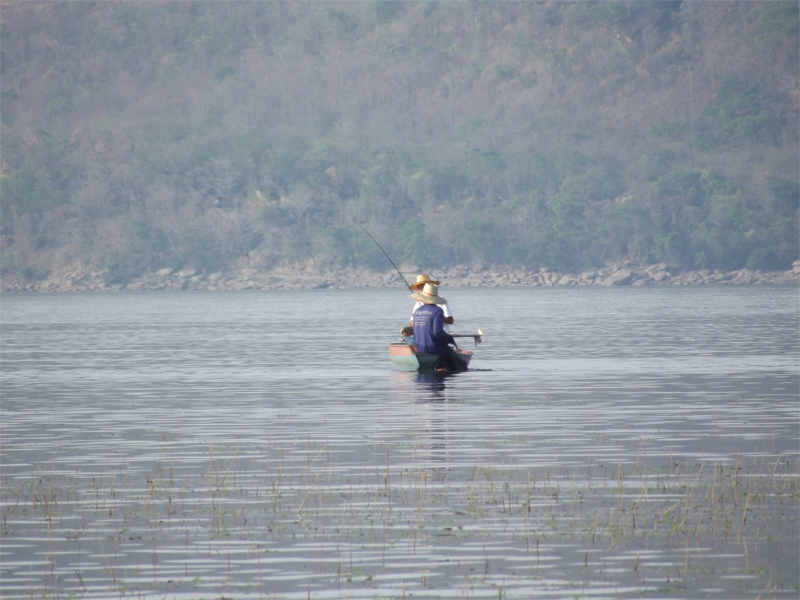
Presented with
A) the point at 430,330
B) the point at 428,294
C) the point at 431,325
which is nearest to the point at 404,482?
the point at 428,294

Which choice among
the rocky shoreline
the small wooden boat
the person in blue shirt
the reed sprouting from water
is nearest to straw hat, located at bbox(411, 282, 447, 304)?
the person in blue shirt

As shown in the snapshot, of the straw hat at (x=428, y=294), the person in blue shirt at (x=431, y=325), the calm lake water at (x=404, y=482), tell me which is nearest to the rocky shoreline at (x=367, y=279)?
the calm lake water at (x=404, y=482)

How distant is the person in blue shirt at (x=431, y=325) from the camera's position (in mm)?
32156

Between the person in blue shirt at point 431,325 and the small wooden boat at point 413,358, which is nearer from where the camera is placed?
the person in blue shirt at point 431,325

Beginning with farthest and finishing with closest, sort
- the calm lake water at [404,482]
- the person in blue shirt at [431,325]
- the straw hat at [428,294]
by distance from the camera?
the person in blue shirt at [431,325]
the straw hat at [428,294]
the calm lake water at [404,482]

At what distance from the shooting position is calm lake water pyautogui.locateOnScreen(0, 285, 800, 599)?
13.5 metres

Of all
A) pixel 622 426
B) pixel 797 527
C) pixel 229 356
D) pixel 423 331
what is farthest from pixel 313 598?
pixel 229 356

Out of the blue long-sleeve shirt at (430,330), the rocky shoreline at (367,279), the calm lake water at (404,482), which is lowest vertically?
the rocky shoreline at (367,279)

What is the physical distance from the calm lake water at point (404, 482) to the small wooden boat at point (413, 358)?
421 mm

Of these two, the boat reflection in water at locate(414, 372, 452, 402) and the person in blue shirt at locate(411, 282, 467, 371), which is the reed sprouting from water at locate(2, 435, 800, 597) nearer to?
the boat reflection in water at locate(414, 372, 452, 402)

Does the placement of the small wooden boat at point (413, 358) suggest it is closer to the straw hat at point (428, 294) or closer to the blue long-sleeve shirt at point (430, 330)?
the blue long-sleeve shirt at point (430, 330)

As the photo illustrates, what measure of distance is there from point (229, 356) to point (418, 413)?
2079 cm

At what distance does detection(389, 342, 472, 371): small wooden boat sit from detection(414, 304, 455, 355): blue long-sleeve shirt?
0.67 feet

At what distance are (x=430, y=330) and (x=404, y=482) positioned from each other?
49.3ft
